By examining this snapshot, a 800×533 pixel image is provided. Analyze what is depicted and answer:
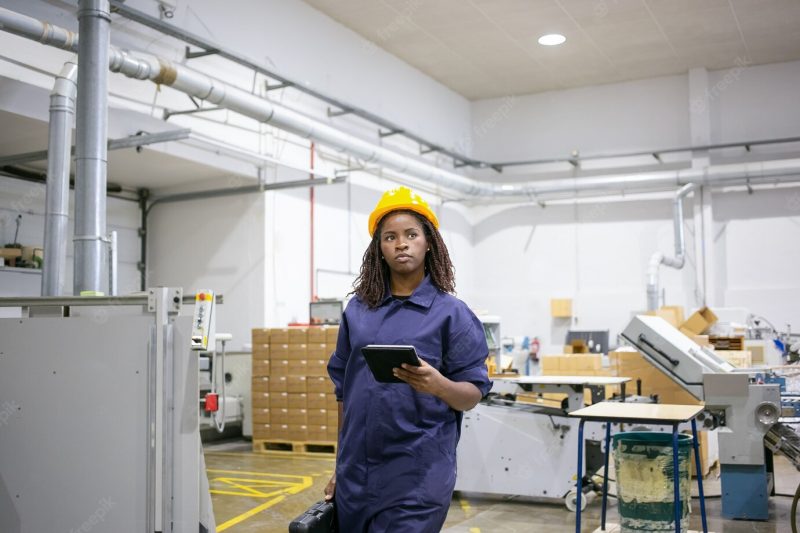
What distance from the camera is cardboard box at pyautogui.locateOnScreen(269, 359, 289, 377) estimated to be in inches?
316

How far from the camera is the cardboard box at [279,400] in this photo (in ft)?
26.4

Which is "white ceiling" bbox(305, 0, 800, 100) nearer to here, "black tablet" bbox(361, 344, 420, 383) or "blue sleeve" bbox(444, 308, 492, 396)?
"blue sleeve" bbox(444, 308, 492, 396)

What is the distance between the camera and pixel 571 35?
10.5m

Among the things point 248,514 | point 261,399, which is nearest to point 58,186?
point 248,514

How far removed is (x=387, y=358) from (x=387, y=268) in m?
0.38

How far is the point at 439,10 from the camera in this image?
31.3ft

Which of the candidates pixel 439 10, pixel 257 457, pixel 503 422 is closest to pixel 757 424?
pixel 503 422

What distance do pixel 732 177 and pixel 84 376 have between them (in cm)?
1014

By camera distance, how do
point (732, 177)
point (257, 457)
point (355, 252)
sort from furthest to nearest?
1. point (732, 177)
2. point (355, 252)
3. point (257, 457)

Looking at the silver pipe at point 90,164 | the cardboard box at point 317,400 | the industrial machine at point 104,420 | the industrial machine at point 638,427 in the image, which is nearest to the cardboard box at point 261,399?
the cardboard box at point 317,400

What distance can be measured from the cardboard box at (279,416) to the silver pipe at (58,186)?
12.2 feet

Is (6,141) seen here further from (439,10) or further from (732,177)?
(732,177)

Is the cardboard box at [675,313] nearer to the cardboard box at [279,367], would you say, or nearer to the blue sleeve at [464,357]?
the cardboard box at [279,367]

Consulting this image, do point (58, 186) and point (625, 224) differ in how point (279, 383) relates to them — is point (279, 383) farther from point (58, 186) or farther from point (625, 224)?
point (625, 224)
